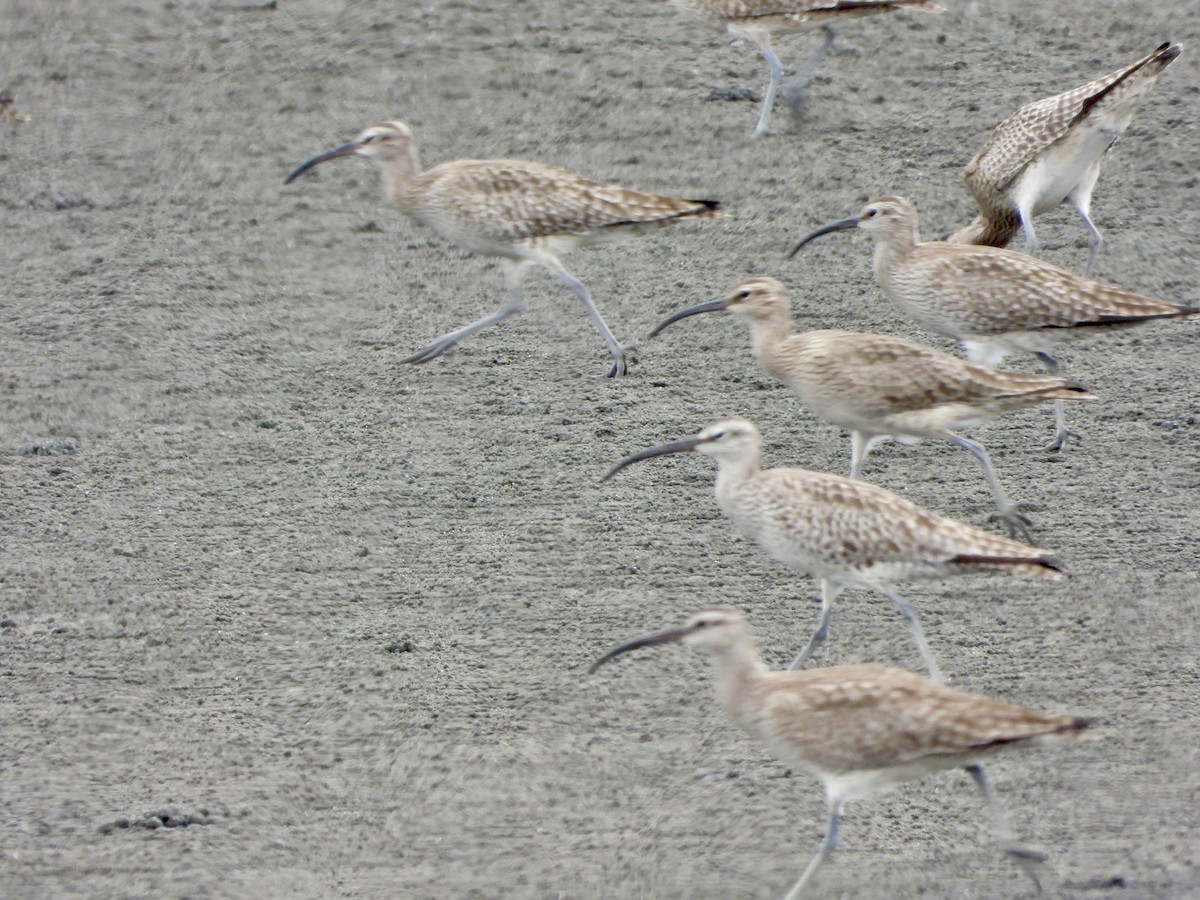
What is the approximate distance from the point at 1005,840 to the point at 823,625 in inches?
54.5

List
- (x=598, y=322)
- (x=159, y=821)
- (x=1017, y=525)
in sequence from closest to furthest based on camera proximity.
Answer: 1. (x=159, y=821)
2. (x=1017, y=525)
3. (x=598, y=322)

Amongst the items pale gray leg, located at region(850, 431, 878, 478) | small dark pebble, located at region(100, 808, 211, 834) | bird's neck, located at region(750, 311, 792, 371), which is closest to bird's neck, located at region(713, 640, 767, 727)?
small dark pebble, located at region(100, 808, 211, 834)

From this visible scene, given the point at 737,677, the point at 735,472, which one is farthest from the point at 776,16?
the point at 737,677

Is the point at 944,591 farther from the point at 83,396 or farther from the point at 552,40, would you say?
the point at 552,40

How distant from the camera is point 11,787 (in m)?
6.20

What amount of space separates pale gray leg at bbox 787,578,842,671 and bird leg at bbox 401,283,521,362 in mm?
3252

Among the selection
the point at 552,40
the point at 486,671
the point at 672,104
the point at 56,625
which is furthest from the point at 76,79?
the point at 486,671

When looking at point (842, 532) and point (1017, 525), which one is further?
point (1017, 525)

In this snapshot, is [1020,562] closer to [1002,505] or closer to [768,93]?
[1002,505]

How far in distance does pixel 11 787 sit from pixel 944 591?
3558 millimetres

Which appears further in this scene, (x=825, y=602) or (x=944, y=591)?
(x=944, y=591)

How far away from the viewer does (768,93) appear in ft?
37.7

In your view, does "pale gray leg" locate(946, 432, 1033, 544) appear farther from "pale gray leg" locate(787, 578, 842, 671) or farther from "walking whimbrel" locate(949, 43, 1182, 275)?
"walking whimbrel" locate(949, 43, 1182, 275)

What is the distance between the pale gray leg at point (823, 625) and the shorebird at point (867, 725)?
87cm
